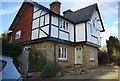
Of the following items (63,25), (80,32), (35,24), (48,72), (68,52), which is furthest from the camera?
(80,32)

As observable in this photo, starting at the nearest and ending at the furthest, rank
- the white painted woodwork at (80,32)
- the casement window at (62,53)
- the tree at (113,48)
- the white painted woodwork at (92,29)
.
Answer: the casement window at (62,53), the white painted woodwork at (80,32), the white painted woodwork at (92,29), the tree at (113,48)

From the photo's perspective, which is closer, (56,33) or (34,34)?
(56,33)

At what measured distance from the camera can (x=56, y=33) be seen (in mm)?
13188

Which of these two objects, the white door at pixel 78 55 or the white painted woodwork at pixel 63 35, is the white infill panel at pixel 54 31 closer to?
the white painted woodwork at pixel 63 35

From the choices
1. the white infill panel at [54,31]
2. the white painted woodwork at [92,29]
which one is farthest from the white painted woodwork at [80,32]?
the white infill panel at [54,31]

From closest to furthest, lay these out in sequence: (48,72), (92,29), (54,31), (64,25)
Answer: (48,72), (54,31), (64,25), (92,29)

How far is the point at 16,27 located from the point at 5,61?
50.6 feet

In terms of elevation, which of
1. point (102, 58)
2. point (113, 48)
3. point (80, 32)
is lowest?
point (102, 58)

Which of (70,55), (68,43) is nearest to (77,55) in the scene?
(70,55)

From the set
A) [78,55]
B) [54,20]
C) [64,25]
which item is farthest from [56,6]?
[78,55]

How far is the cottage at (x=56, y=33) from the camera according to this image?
1288cm

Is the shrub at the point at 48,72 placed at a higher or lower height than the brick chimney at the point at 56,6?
lower

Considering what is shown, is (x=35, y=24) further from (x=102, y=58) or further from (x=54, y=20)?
(x=102, y=58)

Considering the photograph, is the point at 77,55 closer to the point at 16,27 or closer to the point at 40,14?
the point at 40,14
